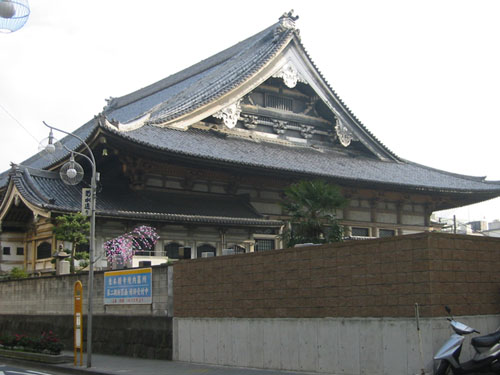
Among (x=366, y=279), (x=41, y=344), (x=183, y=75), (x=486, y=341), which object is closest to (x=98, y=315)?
(x=41, y=344)

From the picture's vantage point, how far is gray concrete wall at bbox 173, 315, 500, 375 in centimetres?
1228

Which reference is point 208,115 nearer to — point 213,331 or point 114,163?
point 114,163

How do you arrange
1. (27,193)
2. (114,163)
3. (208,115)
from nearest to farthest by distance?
(27,193) < (114,163) < (208,115)

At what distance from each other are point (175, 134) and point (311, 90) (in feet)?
32.4

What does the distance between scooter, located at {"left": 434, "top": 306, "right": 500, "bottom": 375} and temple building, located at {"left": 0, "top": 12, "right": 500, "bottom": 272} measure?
32.5ft

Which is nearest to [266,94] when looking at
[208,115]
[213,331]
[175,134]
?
[208,115]

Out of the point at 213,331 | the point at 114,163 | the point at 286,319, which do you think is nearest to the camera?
the point at 286,319

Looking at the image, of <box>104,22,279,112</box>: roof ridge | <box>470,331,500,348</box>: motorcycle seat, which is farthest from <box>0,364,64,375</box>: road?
<box>104,22,279,112</box>: roof ridge

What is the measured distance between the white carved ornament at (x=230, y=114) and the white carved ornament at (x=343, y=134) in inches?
257

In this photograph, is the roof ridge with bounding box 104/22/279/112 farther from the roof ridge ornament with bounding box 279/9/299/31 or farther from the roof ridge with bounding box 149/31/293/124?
the roof ridge with bounding box 149/31/293/124

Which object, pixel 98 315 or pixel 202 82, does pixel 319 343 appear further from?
pixel 202 82

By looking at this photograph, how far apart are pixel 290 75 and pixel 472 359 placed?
2490 centimetres

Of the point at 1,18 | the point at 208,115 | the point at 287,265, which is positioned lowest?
the point at 287,265

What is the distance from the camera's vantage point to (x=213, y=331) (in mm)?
16953
